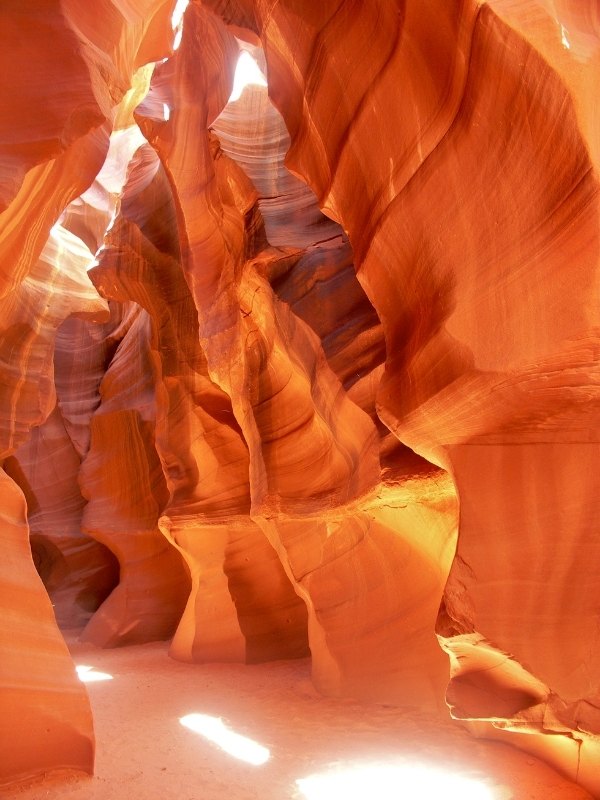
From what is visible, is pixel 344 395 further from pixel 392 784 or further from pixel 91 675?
pixel 91 675

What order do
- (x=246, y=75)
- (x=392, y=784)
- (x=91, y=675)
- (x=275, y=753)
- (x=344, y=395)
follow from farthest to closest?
1. (x=246, y=75)
2. (x=91, y=675)
3. (x=344, y=395)
4. (x=275, y=753)
5. (x=392, y=784)

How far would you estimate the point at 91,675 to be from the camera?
328 inches

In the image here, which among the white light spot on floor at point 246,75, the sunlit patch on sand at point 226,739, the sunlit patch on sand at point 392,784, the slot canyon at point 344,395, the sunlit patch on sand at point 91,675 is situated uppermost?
the white light spot on floor at point 246,75

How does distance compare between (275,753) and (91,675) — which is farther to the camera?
(91,675)

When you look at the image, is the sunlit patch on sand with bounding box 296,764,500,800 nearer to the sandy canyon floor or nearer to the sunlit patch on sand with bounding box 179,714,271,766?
the sandy canyon floor

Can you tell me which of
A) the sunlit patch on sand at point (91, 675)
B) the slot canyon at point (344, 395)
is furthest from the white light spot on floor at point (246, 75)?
the sunlit patch on sand at point (91, 675)

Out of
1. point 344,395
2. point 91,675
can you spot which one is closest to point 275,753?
point 344,395

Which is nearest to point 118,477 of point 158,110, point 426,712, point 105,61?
point 158,110

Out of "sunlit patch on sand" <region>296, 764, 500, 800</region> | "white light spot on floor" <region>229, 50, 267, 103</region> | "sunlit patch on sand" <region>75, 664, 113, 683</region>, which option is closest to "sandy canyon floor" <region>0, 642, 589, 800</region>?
"sunlit patch on sand" <region>296, 764, 500, 800</region>

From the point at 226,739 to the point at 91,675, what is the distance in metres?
3.32

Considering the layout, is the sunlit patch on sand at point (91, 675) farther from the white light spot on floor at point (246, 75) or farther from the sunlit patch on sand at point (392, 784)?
the white light spot on floor at point (246, 75)

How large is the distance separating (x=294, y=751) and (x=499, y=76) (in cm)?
473

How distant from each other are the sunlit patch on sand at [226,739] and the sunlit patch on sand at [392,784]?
1.93 ft

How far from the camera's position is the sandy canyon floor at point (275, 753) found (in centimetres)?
436
